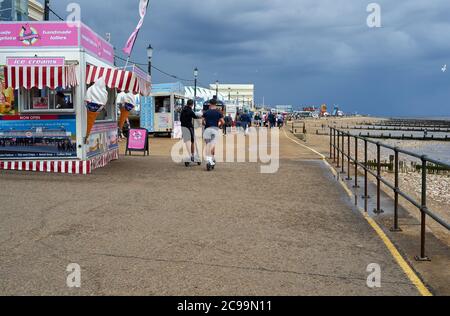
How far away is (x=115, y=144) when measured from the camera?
16.7m

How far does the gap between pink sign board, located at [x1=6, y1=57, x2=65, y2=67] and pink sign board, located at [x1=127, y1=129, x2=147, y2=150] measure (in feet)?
22.5

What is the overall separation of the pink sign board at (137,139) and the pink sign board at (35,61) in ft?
22.5

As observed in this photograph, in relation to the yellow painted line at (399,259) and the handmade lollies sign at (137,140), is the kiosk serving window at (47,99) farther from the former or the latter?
the yellow painted line at (399,259)

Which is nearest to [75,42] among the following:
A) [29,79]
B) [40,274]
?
[29,79]

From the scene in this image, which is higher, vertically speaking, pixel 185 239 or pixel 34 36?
pixel 34 36

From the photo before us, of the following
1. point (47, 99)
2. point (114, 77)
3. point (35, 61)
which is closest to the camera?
point (35, 61)

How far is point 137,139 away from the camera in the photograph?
19.2 m

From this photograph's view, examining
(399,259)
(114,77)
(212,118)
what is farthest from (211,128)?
(399,259)

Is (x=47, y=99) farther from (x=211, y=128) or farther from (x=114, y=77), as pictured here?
(x=211, y=128)

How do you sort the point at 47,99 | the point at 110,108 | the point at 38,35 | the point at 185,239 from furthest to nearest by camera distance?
the point at 110,108 < the point at 47,99 < the point at 38,35 < the point at 185,239

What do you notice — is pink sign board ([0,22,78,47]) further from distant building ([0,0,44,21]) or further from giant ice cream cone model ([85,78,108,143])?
distant building ([0,0,44,21])

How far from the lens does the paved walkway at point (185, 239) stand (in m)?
5.24

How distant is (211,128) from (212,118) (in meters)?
0.47

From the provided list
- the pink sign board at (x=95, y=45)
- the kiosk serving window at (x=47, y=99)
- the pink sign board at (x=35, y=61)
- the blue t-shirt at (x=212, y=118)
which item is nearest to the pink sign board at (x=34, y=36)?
the pink sign board at (x=95, y=45)
